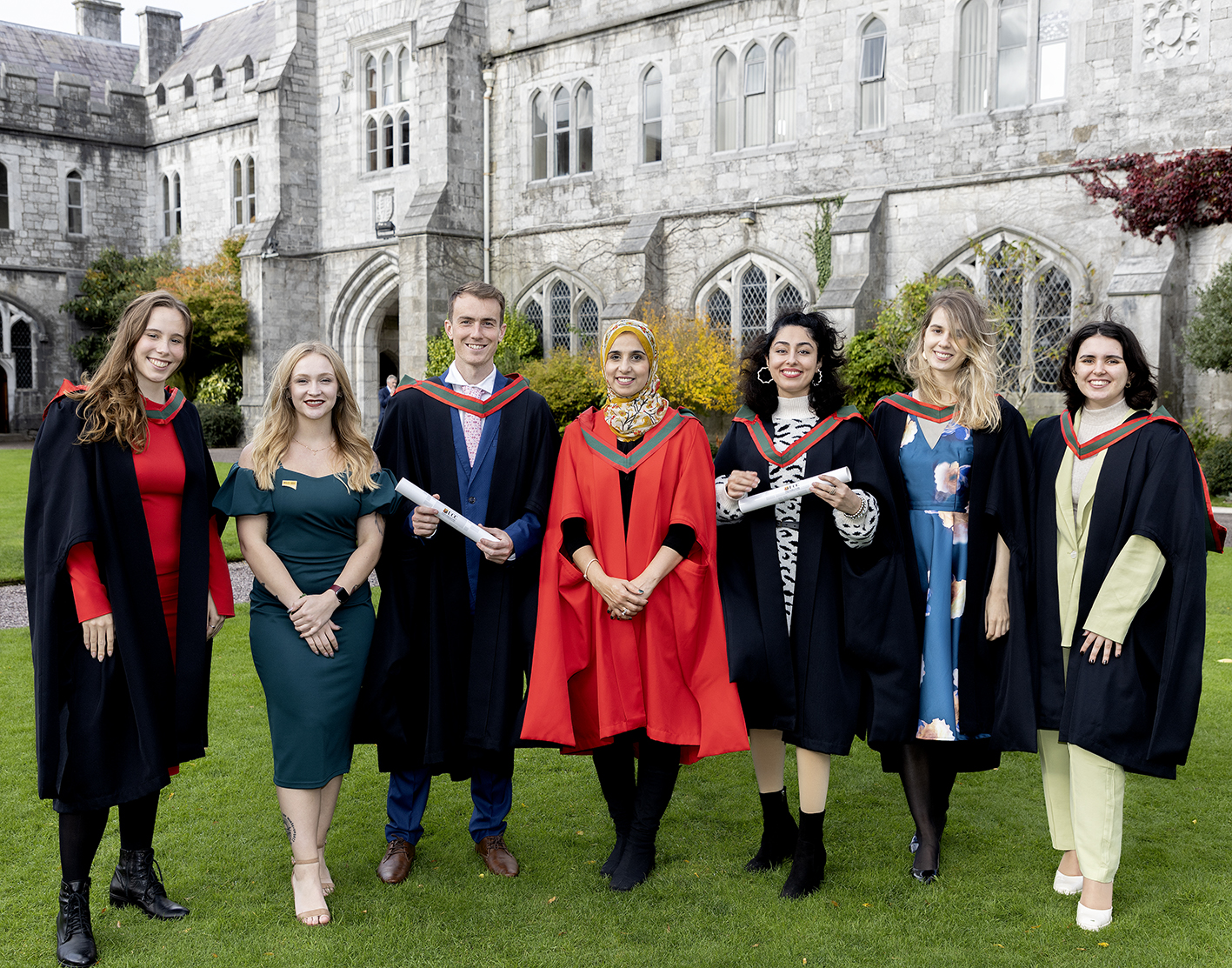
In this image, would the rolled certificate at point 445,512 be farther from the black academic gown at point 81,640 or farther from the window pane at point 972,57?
the window pane at point 972,57

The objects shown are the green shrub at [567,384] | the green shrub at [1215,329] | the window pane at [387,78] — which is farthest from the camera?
the window pane at [387,78]

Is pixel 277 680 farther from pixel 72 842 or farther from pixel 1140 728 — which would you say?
pixel 1140 728

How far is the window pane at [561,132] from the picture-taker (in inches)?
749

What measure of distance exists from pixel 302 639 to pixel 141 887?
3.36 feet

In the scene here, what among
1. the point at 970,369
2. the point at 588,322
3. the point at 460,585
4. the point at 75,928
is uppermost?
the point at 588,322

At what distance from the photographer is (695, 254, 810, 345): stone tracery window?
16.7 metres

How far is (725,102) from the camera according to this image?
56.0ft

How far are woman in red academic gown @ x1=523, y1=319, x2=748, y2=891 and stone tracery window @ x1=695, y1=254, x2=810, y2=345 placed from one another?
13123 mm

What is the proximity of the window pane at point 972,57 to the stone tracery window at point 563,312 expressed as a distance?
687cm

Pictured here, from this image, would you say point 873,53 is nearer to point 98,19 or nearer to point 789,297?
point 789,297

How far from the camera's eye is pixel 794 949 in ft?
11.1

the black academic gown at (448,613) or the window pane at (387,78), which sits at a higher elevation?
the window pane at (387,78)

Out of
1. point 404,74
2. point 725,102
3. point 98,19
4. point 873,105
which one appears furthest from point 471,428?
point 98,19

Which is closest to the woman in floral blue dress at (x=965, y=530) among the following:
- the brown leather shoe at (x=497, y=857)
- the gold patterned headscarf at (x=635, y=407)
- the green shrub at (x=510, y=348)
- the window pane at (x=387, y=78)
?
the gold patterned headscarf at (x=635, y=407)
